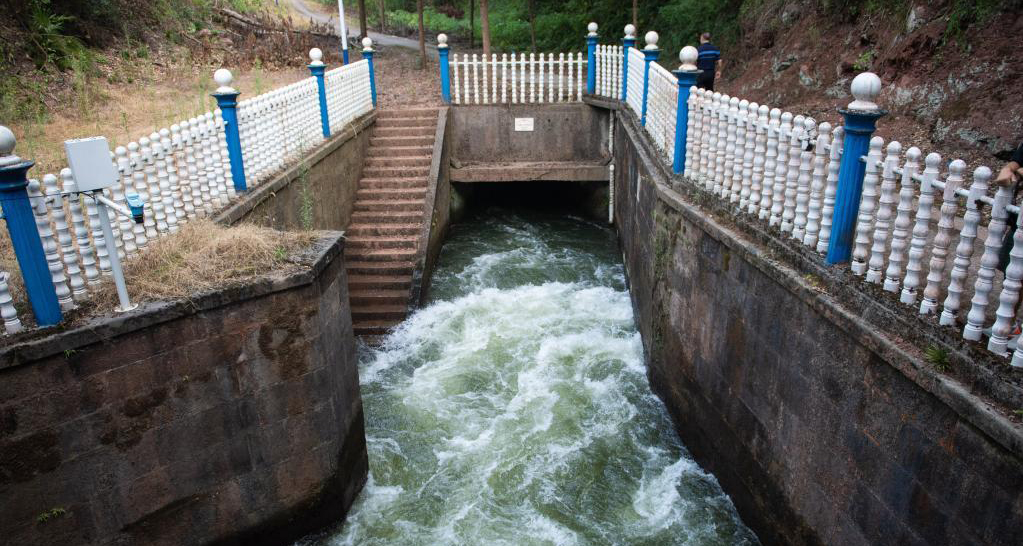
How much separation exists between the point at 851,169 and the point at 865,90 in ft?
1.80

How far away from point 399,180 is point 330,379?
631cm

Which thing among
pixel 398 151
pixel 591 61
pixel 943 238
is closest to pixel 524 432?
pixel 943 238

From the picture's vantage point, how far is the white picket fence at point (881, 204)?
3473mm

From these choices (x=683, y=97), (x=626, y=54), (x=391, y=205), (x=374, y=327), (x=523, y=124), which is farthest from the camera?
(x=523, y=124)

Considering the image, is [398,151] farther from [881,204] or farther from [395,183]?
[881,204]

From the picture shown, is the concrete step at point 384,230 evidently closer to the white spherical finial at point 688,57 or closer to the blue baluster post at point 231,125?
the blue baluster post at point 231,125

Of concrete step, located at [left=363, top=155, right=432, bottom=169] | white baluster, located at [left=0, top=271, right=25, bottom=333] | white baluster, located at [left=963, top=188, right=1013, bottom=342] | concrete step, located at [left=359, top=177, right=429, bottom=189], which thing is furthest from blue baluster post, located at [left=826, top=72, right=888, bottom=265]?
concrete step, located at [left=363, top=155, right=432, bottom=169]

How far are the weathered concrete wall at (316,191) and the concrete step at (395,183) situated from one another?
0.16m

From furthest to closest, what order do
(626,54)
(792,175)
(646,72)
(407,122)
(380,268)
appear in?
(407,122), (626,54), (380,268), (646,72), (792,175)

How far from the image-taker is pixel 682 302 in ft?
21.8

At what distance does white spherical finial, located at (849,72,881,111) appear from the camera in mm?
4035

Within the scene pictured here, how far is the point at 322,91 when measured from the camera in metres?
9.74

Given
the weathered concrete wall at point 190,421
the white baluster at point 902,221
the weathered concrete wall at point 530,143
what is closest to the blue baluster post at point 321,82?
the weathered concrete wall at point 530,143

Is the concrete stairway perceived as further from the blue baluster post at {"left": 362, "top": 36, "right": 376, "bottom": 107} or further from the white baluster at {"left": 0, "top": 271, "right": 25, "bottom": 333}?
the white baluster at {"left": 0, "top": 271, "right": 25, "bottom": 333}
